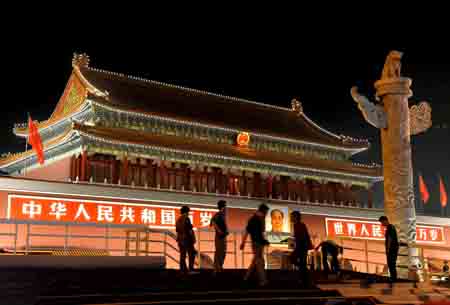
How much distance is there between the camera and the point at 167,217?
24.0m

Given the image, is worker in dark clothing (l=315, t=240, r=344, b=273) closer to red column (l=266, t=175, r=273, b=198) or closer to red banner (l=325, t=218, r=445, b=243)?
red banner (l=325, t=218, r=445, b=243)

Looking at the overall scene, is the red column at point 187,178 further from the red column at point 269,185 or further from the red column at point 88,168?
the red column at point 88,168

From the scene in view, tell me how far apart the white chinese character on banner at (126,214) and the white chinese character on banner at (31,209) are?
Answer: 10.2 ft

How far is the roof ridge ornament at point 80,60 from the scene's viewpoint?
1162 inches

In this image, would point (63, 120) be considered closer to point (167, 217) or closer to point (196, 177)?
point (196, 177)

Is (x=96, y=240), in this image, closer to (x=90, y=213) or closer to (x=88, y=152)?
(x=90, y=213)

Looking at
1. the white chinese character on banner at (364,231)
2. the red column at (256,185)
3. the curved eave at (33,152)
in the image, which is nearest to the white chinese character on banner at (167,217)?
the curved eave at (33,152)

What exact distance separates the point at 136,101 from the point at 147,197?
7.20m

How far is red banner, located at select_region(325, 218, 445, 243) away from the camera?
29672mm

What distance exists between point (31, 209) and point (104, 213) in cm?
269

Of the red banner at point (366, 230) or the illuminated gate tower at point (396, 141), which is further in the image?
the red banner at point (366, 230)

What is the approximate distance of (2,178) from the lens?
20.2m

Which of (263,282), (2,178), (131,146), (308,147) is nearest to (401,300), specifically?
(263,282)

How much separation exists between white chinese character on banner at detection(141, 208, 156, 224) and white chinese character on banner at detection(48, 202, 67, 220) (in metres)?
3.13
